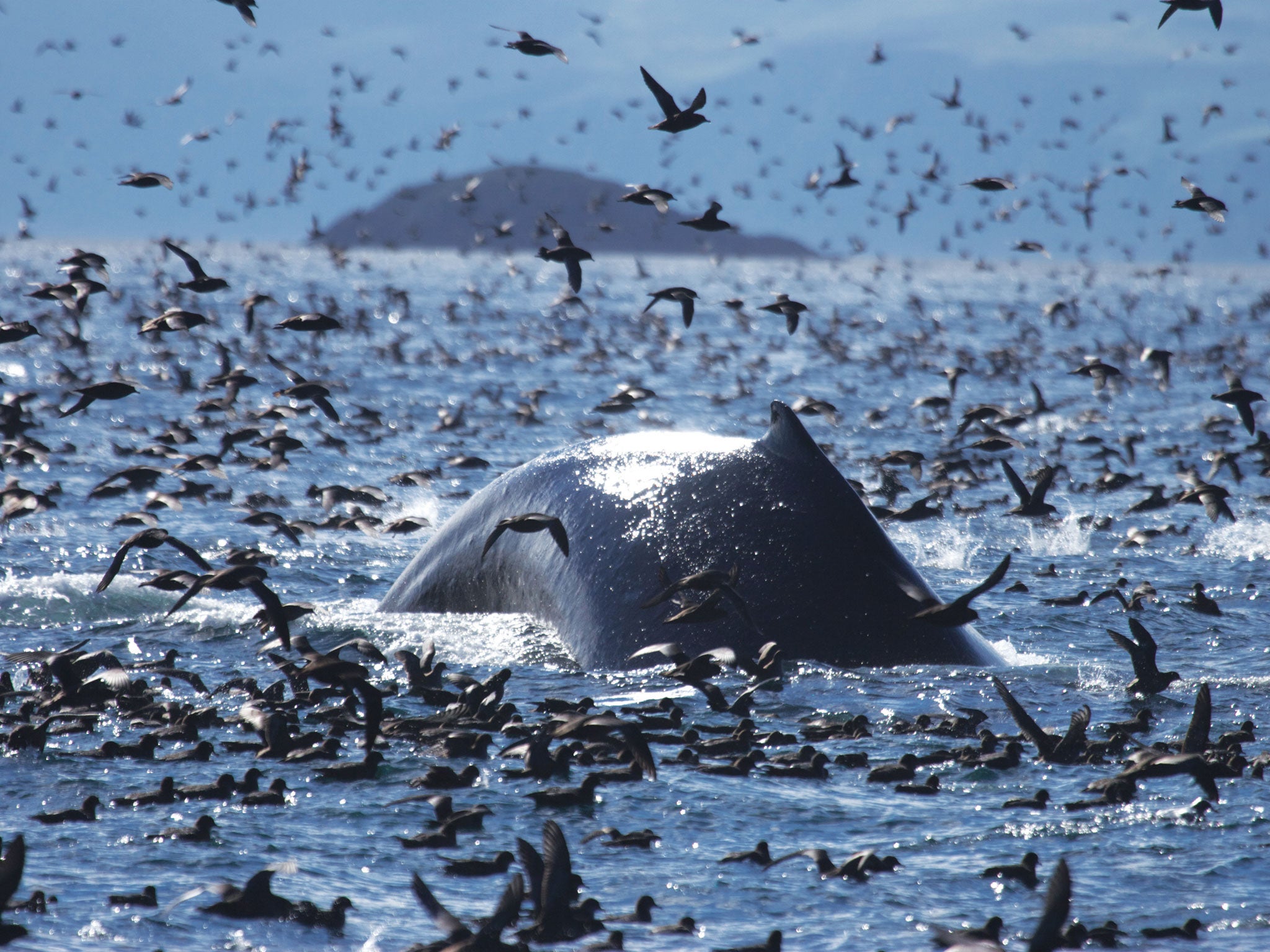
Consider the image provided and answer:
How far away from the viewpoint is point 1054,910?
18.2ft

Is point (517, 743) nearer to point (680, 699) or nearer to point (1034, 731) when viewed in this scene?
point (680, 699)

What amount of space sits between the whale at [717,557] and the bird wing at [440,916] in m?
3.66

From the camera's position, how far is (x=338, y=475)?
80.9 feet

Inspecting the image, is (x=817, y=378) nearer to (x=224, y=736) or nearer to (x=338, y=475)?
(x=338, y=475)

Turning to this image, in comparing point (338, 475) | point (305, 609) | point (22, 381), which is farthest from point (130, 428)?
point (305, 609)

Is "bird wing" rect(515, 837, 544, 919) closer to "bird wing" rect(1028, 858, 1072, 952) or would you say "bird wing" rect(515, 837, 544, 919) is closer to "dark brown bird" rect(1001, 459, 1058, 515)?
"bird wing" rect(1028, 858, 1072, 952)

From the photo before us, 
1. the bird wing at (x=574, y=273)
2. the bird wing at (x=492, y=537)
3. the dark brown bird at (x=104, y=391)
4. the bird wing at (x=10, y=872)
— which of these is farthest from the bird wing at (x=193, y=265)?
the bird wing at (x=10, y=872)

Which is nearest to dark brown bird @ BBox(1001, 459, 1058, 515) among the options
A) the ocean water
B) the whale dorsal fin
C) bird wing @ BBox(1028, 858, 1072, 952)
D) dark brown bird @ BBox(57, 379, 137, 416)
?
the ocean water

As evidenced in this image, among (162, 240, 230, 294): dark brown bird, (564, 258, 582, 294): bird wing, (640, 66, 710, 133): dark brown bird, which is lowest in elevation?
(162, 240, 230, 294): dark brown bird

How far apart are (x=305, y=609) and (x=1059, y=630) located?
624 cm

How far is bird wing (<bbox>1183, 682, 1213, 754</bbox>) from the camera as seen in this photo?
7926 millimetres

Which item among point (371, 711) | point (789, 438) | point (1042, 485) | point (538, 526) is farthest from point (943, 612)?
Result: point (1042, 485)

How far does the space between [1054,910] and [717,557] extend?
4.50 meters

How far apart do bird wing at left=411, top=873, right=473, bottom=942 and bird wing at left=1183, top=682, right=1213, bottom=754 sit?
13.2 feet
